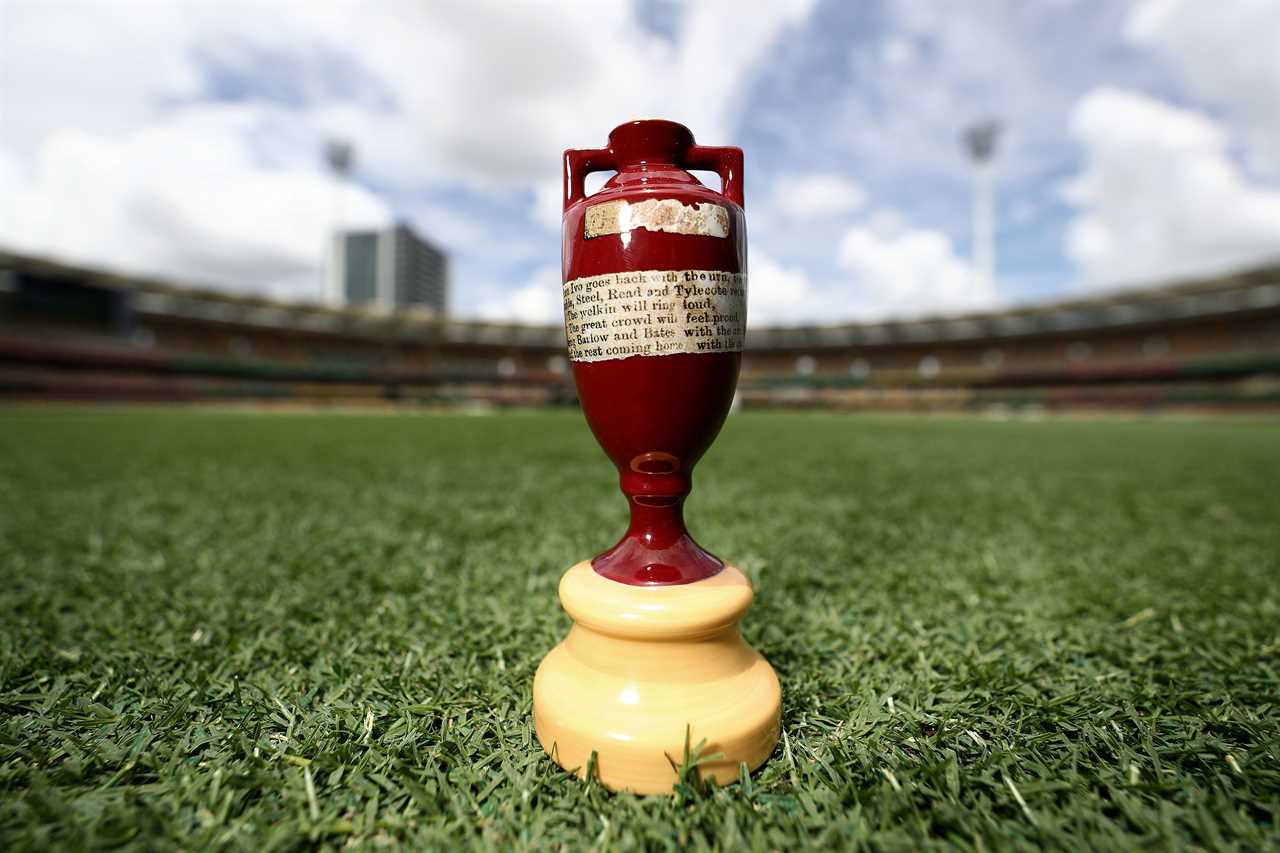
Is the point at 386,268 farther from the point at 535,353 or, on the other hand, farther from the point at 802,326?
the point at 802,326

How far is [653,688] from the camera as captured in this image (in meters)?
0.80

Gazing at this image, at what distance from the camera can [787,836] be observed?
25.6 inches

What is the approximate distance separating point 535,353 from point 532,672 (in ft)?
110

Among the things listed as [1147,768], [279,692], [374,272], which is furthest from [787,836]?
[374,272]

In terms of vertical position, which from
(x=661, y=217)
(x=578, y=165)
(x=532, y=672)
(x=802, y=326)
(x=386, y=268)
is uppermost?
(x=386, y=268)

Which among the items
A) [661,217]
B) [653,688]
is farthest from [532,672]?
[661,217]

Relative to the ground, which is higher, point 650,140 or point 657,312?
point 650,140

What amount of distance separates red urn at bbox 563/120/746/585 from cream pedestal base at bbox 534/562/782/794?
61 mm

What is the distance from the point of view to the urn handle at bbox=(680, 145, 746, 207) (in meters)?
0.91

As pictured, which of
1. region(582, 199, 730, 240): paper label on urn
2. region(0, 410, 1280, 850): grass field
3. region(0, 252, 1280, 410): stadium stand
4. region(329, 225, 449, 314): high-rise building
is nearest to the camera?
region(0, 410, 1280, 850): grass field

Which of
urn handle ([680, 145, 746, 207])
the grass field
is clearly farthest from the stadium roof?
urn handle ([680, 145, 746, 207])

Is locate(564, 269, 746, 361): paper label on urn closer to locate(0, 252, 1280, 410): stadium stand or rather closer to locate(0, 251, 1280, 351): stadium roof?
locate(0, 252, 1280, 410): stadium stand

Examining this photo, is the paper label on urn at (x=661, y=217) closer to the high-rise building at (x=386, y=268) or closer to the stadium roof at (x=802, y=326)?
the stadium roof at (x=802, y=326)

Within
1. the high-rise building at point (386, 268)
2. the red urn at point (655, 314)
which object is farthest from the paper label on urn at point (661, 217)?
the high-rise building at point (386, 268)
